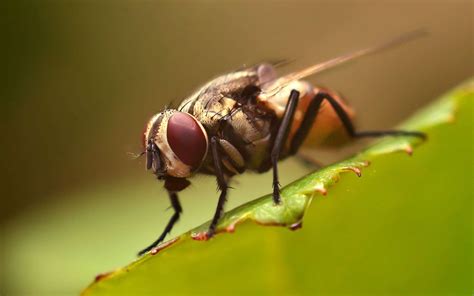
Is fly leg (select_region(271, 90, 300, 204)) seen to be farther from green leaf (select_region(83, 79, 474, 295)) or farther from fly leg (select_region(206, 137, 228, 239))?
green leaf (select_region(83, 79, 474, 295))

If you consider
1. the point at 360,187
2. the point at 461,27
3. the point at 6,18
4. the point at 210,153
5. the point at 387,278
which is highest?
the point at 6,18

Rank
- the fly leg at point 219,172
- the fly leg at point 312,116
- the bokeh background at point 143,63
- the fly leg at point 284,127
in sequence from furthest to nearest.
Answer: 1. the bokeh background at point 143,63
2. the fly leg at point 312,116
3. the fly leg at point 284,127
4. the fly leg at point 219,172

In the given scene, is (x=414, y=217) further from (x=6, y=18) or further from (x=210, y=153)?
(x=6, y=18)

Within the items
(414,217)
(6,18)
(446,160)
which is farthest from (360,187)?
(6,18)

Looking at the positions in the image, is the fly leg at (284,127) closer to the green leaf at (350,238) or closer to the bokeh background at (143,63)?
the green leaf at (350,238)

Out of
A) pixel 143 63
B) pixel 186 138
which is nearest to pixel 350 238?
pixel 186 138

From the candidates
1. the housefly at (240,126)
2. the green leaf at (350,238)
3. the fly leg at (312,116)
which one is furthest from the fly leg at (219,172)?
the fly leg at (312,116)

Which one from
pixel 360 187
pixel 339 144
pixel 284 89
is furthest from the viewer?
pixel 339 144

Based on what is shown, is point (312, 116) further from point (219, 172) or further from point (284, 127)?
point (219, 172)
